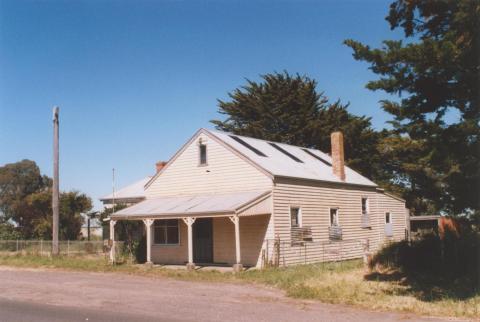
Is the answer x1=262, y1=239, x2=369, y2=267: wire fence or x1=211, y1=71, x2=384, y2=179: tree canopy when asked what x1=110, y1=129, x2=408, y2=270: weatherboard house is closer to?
x1=262, y1=239, x2=369, y2=267: wire fence

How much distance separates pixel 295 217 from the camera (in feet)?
76.1

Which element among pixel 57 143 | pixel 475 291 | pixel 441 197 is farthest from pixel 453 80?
pixel 57 143

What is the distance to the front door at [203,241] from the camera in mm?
23703

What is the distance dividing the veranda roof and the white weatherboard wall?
1.27 feet

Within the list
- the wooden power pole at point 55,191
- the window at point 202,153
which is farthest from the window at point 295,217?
the wooden power pole at point 55,191

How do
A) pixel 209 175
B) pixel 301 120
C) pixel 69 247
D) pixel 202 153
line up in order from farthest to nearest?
pixel 301 120, pixel 69 247, pixel 202 153, pixel 209 175

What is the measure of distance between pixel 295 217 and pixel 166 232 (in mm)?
6427

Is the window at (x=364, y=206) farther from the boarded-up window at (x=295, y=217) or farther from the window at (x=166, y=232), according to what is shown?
the window at (x=166, y=232)

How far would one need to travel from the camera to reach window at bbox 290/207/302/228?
22.9m

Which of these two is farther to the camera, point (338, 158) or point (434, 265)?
point (338, 158)

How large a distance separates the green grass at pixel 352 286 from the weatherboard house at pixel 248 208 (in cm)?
170

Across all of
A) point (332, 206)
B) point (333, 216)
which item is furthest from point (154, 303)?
point (333, 216)

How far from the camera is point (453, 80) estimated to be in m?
13.2

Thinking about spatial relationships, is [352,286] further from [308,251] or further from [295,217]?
[308,251]
